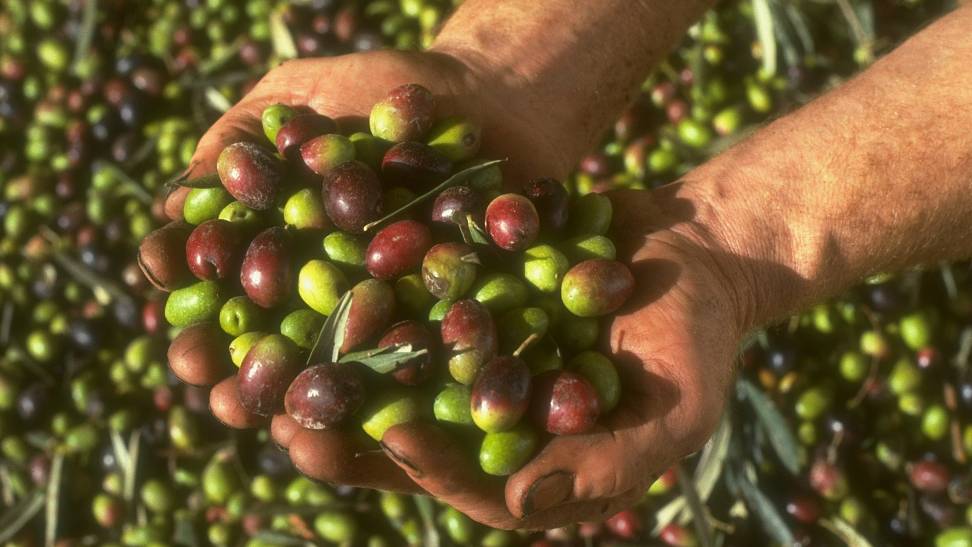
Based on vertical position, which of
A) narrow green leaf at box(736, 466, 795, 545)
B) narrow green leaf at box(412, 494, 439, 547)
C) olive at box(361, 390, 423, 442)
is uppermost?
olive at box(361, 390, 423, 442)

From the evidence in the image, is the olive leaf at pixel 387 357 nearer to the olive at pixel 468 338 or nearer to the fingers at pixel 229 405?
the olive at pixel 468 338

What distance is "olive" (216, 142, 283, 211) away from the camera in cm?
295

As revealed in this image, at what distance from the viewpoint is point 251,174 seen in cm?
295

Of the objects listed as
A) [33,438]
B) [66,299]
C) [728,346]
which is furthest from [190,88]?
[728,346]

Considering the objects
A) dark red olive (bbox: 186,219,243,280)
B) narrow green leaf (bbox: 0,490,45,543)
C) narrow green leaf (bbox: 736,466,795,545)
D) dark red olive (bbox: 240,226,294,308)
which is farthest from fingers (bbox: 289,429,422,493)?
narrow green leaf (bbox: 0,490,45,543)

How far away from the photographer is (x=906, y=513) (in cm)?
417

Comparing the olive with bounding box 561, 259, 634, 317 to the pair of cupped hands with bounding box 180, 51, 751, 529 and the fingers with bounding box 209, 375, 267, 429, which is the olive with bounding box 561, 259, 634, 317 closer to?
the pair of cupped hands with bounding box 180, 51, 751, 529

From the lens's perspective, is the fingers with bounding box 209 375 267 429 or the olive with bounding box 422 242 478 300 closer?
the olive with bounding box 422 242 478 300

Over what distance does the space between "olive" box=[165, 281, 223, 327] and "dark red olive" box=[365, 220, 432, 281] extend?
56cm

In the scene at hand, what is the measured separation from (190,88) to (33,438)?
241 centimetres

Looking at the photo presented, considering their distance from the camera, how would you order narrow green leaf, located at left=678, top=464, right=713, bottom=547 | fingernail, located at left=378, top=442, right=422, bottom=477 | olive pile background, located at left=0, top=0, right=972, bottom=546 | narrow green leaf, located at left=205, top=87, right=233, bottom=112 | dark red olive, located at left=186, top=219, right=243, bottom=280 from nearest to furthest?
1. fingernail, located at left=378, top=442, right=422, bottom=477
2. dark red olive, located at left=186, top=219, right=243, bottom=280
3. narrow green leaf, located at left=678, top=464, right=713, bottom=547
4. olive pile background, located at left=0, top=0, right=972, bottom=546
5. narrow green leaf, located at left=205, top=87, right=233, bottom=112

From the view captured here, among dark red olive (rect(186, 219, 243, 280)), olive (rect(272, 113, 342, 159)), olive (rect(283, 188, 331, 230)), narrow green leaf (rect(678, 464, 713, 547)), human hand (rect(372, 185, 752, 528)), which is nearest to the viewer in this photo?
human hand (rect(372, 185, 752, 528))

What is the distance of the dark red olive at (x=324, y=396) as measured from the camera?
249 cm

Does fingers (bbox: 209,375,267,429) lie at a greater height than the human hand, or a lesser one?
greater
